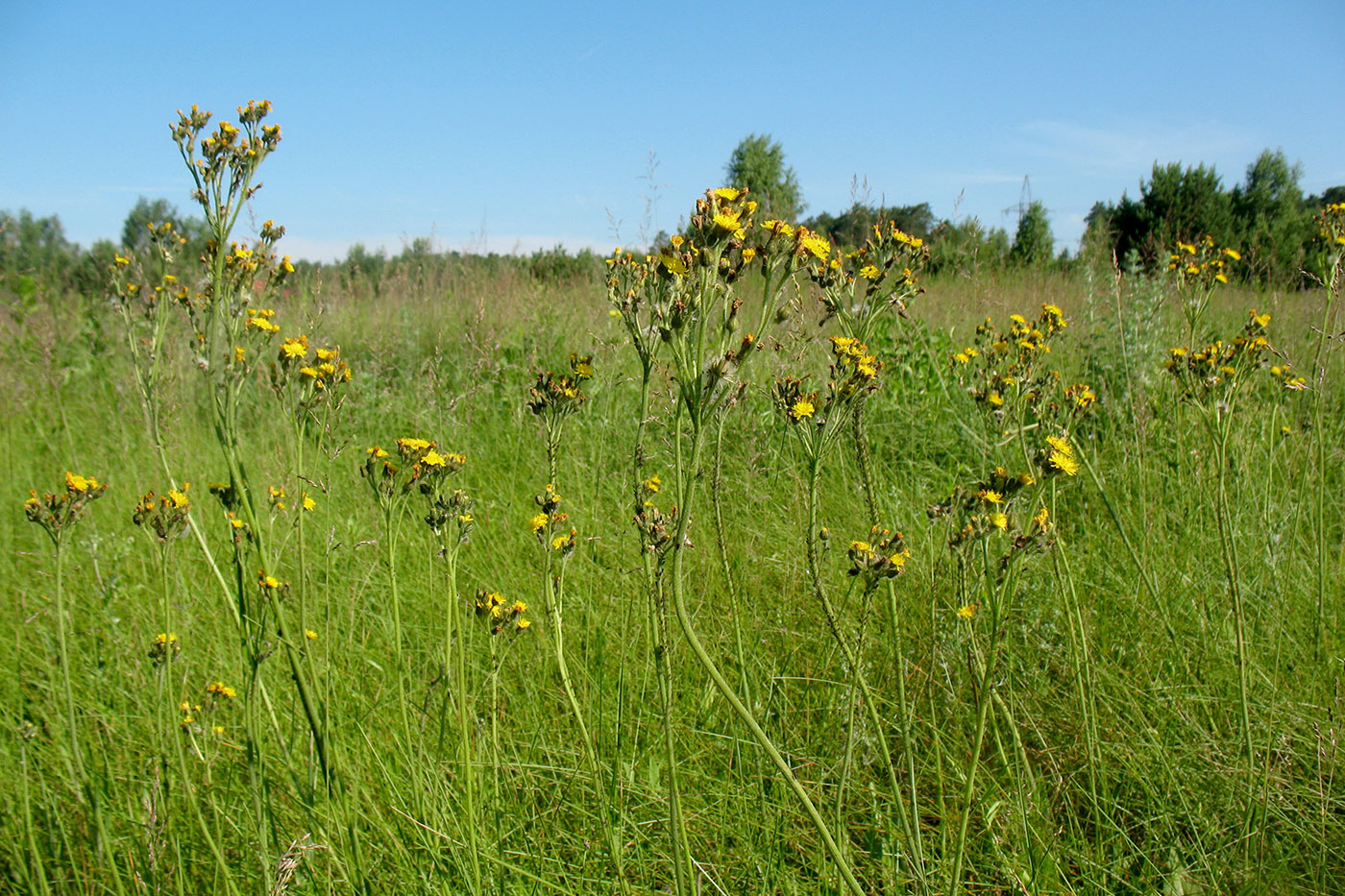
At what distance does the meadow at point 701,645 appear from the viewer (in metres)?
1.43

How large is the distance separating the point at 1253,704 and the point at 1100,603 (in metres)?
0.54

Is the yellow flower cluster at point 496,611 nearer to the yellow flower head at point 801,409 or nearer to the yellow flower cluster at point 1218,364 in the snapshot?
the yellow flower head at point 801,409

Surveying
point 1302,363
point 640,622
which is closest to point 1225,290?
point 1302,363

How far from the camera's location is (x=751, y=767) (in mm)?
1933

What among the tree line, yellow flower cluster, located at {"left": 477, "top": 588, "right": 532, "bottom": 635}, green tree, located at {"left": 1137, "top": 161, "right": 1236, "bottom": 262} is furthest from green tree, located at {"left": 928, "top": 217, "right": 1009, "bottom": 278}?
green tree, located at {"left": 1137, "top": 161, "right": 1236, "bottom": 262}

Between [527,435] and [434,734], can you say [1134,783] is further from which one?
[527,435]

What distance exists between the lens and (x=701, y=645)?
171 cm

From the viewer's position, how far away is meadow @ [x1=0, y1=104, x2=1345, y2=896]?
1.43 m

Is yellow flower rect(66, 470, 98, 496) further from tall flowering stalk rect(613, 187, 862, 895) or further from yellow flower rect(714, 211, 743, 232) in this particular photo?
yellow flower rect(714, 211, 743, 232)

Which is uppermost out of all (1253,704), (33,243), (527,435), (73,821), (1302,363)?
(33,243)

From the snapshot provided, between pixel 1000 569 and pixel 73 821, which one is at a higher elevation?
pixel 1000 569

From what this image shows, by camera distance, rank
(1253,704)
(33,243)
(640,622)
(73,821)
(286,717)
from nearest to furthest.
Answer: (73,821) → (1253,704) → (286,717) → (640,622) → (33,243)

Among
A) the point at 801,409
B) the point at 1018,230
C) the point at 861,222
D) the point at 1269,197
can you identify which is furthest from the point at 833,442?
the point at 1269,197

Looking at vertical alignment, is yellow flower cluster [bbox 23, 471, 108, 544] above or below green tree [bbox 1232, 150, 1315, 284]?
below
